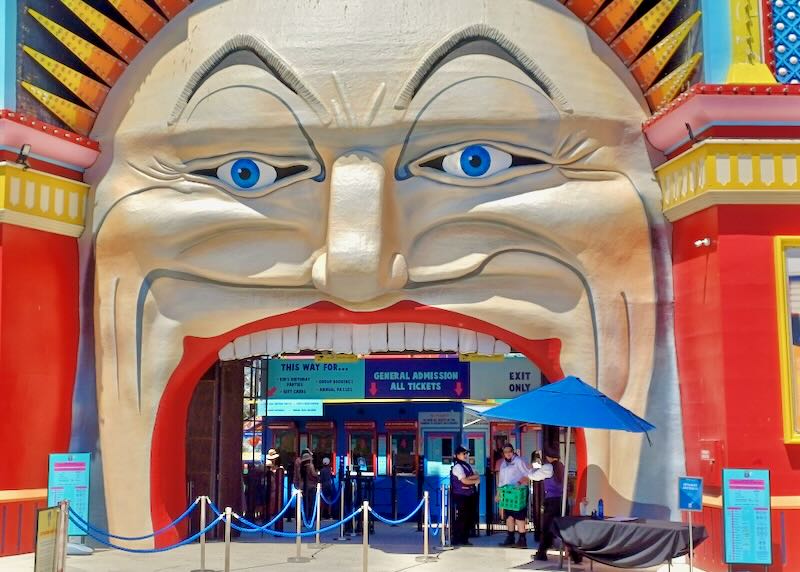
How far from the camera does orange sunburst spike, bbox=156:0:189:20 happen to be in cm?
1405

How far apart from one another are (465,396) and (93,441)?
7.32 m

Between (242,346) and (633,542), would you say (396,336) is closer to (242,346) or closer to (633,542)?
(242,346)

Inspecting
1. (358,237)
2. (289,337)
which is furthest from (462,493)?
(358,237)

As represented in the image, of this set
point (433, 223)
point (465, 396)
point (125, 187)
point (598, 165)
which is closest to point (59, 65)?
point (125, 187)

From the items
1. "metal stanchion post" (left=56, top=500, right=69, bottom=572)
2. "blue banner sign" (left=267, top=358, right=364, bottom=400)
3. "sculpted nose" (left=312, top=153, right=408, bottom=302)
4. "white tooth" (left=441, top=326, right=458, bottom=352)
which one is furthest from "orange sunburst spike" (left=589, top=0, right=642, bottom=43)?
"metal stanchion post" (left=56, top=500, right=69, bottom=572)

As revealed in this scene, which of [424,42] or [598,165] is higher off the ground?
[424,42]

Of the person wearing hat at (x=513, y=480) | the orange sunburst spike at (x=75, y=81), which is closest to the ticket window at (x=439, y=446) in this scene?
the person wearing hat at (x=513, y=480)

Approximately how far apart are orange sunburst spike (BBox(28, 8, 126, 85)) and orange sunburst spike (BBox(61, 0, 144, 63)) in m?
0.16

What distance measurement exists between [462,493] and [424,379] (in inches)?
200

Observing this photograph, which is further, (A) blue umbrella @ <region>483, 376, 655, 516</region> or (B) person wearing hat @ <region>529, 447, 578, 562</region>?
(B) person wearing hat @ <region>529, 447, 578, 562</region>

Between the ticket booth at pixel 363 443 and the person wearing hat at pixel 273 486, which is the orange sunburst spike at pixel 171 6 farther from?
the ticket booth at pixel 363 443

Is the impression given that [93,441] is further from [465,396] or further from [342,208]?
[465,396]

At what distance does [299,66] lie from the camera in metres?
13.2

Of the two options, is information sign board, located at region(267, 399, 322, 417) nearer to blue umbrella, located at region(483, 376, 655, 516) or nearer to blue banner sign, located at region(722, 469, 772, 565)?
blue umbrella, located at region(483, 376, 655, 516)
